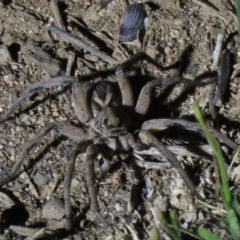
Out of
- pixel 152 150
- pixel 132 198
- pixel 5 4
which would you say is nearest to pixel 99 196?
pixel 132 198

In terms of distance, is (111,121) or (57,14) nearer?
(111,121)

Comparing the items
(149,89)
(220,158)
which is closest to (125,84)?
(149,89)

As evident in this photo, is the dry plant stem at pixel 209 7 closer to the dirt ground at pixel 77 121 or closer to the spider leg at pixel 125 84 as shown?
the dirt ground at pixel 77 121

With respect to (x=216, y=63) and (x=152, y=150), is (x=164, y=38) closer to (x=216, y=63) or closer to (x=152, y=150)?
(x=216, y=63)

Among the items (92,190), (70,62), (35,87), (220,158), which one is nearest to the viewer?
(220,158)

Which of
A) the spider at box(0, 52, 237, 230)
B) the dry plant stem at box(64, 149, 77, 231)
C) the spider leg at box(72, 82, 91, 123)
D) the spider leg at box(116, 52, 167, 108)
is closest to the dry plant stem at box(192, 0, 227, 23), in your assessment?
the spider at box(0, 52, 237, 230)

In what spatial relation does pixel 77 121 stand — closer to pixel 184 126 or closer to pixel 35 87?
pixel 35 87
